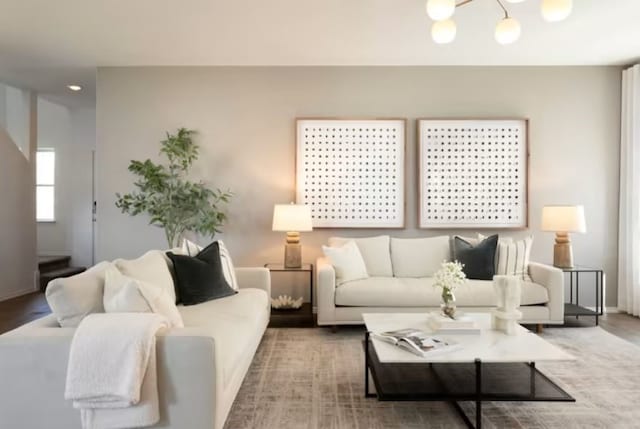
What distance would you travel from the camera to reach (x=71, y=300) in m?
1.88

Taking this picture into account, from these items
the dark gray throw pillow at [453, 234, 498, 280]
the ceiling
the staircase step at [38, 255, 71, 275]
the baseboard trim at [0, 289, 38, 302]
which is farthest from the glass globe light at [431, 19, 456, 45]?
the staircase step at [38, 255, 71, 275]

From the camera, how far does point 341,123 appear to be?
455cm

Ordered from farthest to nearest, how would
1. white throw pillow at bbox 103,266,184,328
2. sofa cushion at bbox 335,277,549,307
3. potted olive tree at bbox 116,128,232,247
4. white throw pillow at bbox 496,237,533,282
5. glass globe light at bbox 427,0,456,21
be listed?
potted olive tree at bbox 116,128,232,247, white throw pillow at bbox 496,237,533,282, sofa cushion at bbox 335,277,549,307, glass globe light at bbox 427,0,456,21, white throw pillow at bbox 103,266,184,328

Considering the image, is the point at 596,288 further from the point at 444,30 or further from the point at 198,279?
the point at 198,279

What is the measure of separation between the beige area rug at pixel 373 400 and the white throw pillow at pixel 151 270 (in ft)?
2.78

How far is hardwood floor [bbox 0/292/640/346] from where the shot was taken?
3.82 m

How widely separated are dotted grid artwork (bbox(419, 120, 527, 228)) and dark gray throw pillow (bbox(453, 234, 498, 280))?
25.8 inches

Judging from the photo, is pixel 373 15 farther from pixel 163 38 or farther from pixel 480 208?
pixel 480 208

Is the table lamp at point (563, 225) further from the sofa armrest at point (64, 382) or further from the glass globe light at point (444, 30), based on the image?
the sofa armrest at point (64, 382)

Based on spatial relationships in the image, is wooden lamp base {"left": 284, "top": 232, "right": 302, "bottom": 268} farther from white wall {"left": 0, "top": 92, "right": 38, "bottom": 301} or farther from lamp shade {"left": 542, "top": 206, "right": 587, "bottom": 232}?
white wall {"left": 0, "top": 92, "right": 38, "bottom": 301}

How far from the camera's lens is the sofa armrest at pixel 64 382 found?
1694 mm

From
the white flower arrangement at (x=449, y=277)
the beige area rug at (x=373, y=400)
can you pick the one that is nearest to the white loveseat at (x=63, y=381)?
the beige area rug at (x=373, y=400)

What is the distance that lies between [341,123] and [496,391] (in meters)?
3.15

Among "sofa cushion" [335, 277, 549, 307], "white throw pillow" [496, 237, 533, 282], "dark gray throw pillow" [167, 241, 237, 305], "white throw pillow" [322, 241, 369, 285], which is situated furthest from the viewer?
"white throw pillow" [496, 237, 533, 282]
